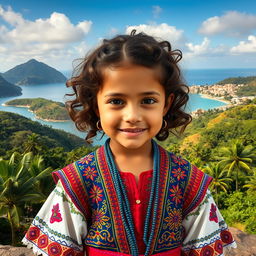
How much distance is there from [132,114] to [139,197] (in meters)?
0.53

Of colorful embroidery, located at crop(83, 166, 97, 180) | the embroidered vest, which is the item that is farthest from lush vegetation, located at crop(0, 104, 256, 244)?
colorful embroidery, located at crop(83, 166, 97, 180)

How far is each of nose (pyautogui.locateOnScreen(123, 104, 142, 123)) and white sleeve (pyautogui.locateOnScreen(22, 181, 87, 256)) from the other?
577 millimetres

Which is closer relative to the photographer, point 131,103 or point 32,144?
point 131,103

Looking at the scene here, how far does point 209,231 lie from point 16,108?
116519 millimetres

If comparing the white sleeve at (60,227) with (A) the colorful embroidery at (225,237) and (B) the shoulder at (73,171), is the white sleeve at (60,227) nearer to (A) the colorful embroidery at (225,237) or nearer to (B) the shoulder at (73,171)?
(B) the shoulder at (73,171)

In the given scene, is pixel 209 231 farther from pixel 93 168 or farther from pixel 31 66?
pixel 31 66

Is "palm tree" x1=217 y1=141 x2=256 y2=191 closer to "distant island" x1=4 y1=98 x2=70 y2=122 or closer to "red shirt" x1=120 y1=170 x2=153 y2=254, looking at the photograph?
"red shirt" x1=120 y1=170 x2=153 y2=254

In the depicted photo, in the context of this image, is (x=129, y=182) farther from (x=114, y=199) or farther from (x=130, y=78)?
(x=130, y=78)

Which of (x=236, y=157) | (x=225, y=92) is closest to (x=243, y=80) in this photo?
(x=225, y=92)

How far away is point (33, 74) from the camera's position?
18850 cm

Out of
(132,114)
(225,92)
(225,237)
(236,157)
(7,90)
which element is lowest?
(225,92)

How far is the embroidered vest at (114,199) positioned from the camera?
1573 mm

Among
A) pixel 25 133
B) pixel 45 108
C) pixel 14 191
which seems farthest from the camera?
pixel 45 108

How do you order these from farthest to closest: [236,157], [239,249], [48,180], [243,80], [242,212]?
[243,80], [236,157], [242,212], [48,180], [239,249]
